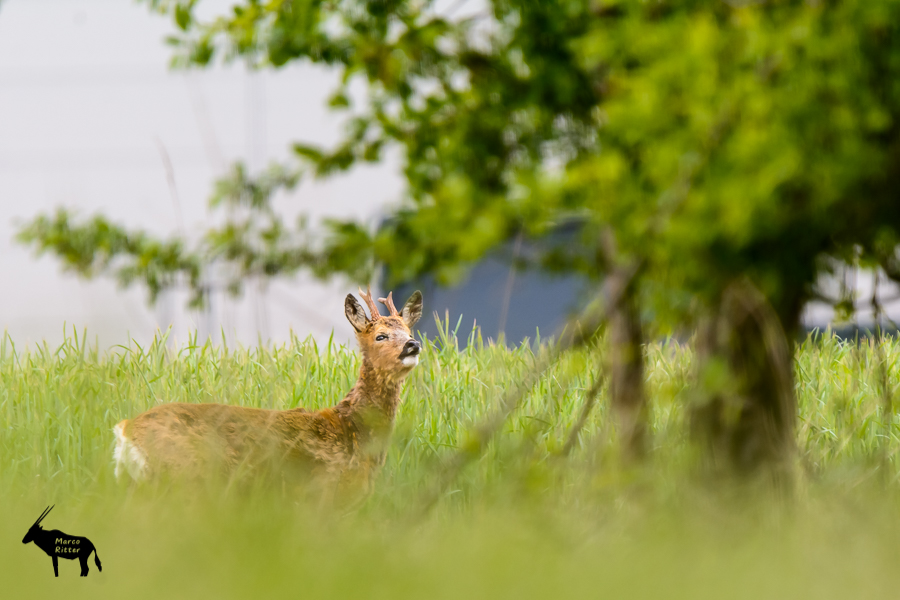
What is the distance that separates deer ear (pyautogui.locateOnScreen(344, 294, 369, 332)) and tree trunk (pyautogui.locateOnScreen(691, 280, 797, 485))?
1.79 metres

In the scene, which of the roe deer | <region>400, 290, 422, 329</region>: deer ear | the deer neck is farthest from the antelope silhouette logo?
<region>400, 290, 422, 329</region>: deer ear

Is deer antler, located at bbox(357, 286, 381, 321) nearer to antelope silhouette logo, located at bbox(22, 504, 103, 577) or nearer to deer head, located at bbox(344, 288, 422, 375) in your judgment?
deer head, located at bbox(344, 288, 422, 375)

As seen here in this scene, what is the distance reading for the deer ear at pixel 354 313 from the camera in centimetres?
457

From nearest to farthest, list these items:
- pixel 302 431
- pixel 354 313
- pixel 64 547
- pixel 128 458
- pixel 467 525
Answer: pixel 64 547, pixel 467 525, pixel 128 458, pixel 302 431, pixel 354 313

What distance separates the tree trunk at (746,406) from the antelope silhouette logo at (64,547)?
268 cm

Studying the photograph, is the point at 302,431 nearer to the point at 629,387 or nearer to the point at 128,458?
the point at 128,458

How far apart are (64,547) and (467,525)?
1551 mm

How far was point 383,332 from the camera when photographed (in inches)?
182

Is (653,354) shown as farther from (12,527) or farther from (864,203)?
(12,527)

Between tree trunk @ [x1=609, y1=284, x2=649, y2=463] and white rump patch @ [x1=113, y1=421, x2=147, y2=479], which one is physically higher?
tree trunk @ [x1=609, y1=284, x2=649, y2=463]

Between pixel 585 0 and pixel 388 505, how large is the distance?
9.34 ft

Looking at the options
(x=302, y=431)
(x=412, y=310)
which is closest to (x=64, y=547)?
(x=302, y=431)

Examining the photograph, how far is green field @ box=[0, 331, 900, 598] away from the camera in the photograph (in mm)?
2826

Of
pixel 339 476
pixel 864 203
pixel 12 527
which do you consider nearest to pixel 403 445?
pixel 339 476
